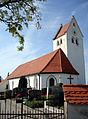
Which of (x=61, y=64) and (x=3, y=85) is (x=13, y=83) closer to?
(x=3, y=85)

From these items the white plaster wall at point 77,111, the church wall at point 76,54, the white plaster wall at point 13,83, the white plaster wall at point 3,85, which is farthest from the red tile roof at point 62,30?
the white plaster wall at point 77,111

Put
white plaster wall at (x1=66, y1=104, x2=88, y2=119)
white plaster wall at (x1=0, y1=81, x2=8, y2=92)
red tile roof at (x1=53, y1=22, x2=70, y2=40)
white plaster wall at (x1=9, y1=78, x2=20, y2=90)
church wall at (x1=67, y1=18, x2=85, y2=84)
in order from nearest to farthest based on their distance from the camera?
white plaster wall at (x1=66, y1=104, x2=88, y2=119)
church wall at (x1=67, y1=18, x2=85, y2=84)
red tile roof at (x1=53, y1=22, x2=70, y2=40)
white plaster wall at (x1=9, y1=78, x2=20, y2=90)
white plaster wall at (x1=0, y1=81, x2=8, y2=92)

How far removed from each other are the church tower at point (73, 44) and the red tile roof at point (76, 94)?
38.0 meters

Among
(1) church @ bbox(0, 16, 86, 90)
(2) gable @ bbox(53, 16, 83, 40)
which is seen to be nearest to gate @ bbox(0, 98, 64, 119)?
(1) church @ bbox(0, 16, 86, 90)

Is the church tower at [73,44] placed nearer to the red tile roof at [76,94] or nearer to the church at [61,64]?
the church at [61,64]

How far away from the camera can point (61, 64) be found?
134ft

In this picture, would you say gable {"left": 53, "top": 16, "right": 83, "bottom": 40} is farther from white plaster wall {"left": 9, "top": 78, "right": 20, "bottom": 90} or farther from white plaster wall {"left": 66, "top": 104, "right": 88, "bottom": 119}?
A: white plaster wall {"left": 66, "top": 104, "right": 88, "bottom": 119}

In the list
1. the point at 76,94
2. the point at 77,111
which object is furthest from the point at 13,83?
the point at 77,111

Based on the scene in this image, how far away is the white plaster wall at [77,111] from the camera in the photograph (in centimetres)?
927

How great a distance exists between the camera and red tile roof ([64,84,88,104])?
9.38m

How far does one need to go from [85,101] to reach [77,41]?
42979 mm

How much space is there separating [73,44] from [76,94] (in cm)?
4137

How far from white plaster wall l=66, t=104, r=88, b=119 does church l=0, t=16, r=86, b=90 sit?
26.1m

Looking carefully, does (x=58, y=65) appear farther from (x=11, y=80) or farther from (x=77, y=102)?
(x=77, y=102)
